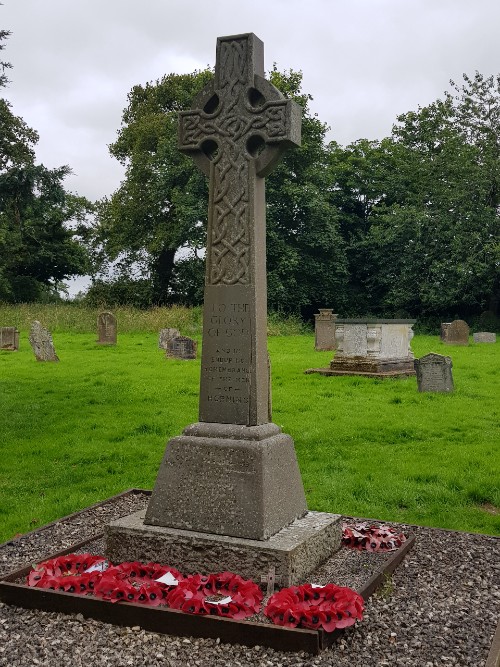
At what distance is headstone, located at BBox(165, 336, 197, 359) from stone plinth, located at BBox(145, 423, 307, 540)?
14114 millimetres

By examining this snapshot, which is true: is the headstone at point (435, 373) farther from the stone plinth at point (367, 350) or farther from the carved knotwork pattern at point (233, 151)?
the carved knotwork pattern at point (233, 151)

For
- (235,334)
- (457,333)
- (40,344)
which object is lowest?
(40,344)

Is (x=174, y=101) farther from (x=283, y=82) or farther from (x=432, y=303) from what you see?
(x=432, y=303)

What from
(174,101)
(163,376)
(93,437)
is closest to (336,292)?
(174,101)

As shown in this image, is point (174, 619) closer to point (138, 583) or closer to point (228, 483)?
point (138, 583)

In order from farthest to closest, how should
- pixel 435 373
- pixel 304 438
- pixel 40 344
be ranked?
pixel 40 344 < pixel 435 373 < pixel 304 438

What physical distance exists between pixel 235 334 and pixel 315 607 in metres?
2.13

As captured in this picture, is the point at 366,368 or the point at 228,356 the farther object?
the point at 366,368

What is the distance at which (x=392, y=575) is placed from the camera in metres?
5.30

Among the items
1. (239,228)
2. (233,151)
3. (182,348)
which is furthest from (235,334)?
(182,348)

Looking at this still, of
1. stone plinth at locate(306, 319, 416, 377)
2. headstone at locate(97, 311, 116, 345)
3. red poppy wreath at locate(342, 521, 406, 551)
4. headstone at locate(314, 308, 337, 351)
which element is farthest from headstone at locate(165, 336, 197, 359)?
red poppy wreath at locate(342, 521, 406, 551)

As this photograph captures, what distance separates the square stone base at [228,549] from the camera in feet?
16.3

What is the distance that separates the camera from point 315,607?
431 cm

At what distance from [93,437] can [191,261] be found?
88.7ft
